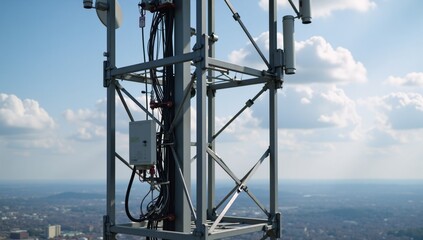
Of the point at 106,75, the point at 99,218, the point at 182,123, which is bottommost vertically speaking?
the point at 99,218

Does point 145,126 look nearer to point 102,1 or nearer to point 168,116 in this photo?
point 168,116

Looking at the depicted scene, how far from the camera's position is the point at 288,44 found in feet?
30.6

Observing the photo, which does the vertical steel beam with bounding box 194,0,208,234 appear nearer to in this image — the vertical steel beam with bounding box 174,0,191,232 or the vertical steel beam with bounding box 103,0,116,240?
the vertical steel beam with bounding box 174,0,191,232

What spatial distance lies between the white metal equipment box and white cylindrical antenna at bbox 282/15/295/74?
8.50 ft

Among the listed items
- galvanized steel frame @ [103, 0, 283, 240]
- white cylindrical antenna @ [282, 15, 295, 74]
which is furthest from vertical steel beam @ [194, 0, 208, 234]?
white cylindrical antenna @ [282, 15, 295, 74]

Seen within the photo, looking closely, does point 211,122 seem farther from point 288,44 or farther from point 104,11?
point 104,11

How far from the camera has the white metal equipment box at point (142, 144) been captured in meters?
8.39

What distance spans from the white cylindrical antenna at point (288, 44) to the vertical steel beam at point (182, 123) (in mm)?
1782

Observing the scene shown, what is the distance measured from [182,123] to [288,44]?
2429 mm

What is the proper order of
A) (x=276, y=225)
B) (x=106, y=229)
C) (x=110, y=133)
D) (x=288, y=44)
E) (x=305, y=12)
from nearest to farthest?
(x=106, y=229), (x=110, y=133), (x=276, y=225), (x=288, y=44), (x=305, y=12)

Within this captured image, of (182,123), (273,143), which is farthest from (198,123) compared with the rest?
(273,143)

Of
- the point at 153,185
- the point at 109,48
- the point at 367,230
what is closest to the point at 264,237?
the point at 153,185

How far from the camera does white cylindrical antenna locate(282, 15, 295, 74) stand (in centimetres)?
926

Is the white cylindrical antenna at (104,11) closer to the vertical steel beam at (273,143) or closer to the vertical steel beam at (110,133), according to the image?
the vertical steel beam at (110,133)
